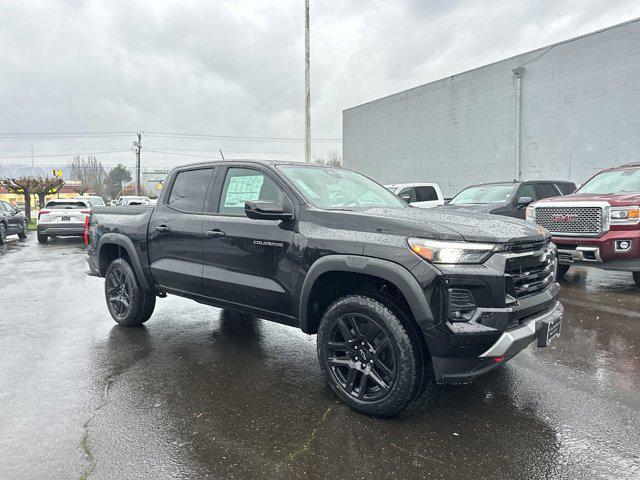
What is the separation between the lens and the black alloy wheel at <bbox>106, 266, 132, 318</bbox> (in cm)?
541

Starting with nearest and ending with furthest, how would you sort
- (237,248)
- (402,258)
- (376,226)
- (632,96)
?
(402,258)
(376,226)
(237,248)
(632,96)

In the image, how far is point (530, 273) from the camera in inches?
129

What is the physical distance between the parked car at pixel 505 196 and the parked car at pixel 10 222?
1403cm

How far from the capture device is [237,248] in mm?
4062

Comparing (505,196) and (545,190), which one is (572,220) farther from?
(545,190)

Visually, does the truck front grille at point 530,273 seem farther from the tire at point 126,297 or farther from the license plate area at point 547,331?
the tire at point 126,297

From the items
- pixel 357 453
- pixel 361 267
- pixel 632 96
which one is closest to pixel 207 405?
A: pixel 357 453

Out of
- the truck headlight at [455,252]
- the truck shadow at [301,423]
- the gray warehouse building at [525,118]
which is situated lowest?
the truck shadow at [301,423]

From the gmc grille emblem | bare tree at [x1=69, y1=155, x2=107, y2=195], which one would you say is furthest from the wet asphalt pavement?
bare tree at [x1=69, y1=155, x2=107, y2=195]

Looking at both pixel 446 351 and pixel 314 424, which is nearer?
pixel 446 351

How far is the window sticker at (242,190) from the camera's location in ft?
13.7

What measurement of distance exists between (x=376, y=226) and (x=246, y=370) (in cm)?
183

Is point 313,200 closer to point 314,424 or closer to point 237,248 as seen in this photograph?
point 237,248

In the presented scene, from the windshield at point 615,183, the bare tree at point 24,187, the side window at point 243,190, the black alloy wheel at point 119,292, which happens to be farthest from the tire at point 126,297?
the bare tree at point 24,187
